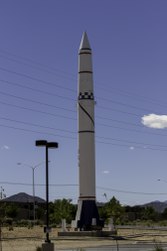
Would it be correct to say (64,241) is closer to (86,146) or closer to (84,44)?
(86,146)

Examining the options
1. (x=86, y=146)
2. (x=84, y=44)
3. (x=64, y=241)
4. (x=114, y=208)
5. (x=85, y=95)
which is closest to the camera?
(x=64, y=241)

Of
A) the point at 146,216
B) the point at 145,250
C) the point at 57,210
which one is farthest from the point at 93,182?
the point at 146,216

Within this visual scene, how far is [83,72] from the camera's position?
61938 millimetres

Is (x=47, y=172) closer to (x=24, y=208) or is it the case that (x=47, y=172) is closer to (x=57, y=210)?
(x=57, y=210)

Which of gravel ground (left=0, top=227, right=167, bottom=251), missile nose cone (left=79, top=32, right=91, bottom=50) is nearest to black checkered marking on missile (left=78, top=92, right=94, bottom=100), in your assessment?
missile nose cone (left=79, top=32, right=91, bottom=50)

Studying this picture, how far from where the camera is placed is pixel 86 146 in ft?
197

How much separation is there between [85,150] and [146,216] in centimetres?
10530

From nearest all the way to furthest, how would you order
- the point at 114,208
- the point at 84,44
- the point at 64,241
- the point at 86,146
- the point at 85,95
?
the point at 64,241, the point at 86,146, the point at 85,95, the point at 84,44, the point at 114,208

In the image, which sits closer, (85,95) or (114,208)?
(85,95)

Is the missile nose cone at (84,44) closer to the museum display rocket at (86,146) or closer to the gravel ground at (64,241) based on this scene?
the museum display rocket at (86,146)

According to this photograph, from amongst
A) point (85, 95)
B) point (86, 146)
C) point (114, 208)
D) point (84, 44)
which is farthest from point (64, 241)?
point (114, 208)

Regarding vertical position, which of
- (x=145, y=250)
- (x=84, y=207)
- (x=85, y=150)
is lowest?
(x=145, y=250)

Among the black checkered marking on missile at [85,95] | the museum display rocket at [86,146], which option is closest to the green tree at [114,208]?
the museum display rocket at [86,146]

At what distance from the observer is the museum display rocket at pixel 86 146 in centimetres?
5869
